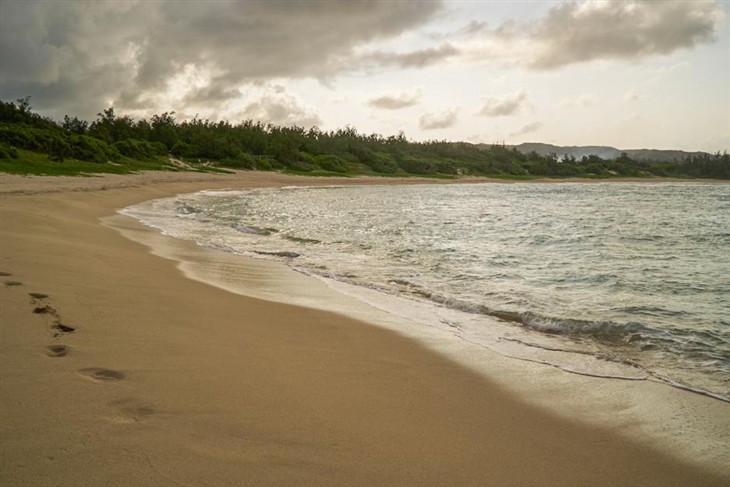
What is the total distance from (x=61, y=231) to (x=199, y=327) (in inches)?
277

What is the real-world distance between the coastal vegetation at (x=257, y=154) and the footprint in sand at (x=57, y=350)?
957 inches

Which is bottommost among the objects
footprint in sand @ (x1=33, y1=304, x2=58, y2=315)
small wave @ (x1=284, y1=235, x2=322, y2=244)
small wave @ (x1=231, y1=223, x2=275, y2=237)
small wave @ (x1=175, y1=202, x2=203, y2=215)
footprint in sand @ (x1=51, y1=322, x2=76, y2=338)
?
small wave @ (x1=284, y1=235, x2=322, y2=244)

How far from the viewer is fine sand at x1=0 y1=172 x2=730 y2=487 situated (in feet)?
8.03

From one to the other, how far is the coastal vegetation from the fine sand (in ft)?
79.2

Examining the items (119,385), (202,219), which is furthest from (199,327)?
(202,219)

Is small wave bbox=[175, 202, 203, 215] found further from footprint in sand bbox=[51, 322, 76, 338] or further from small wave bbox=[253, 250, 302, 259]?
footprint in sand bbox=[51, 322, 76, 338]

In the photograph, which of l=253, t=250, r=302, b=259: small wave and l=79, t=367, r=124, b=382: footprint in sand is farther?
l=253, t=250, r=302, b=259: small wave

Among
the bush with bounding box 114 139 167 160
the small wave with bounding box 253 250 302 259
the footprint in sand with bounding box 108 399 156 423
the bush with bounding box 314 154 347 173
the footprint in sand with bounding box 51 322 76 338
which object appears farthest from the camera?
the bush with bounding box 314 154 347 173

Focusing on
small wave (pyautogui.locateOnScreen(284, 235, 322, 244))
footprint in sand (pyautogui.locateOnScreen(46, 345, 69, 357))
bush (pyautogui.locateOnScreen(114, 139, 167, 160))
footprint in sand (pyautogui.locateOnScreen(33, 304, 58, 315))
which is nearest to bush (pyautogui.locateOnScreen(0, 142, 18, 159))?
bush (pyautogui.locateOnScreen(114, 139, 167, 160))

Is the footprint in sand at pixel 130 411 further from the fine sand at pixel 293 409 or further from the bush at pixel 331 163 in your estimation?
the bush at pixel 331 163

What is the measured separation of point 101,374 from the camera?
3303 mm

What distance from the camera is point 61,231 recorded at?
1013 cm

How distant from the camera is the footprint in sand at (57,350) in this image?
3.55 metres

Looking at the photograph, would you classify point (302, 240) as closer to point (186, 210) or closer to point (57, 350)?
point (186, 210)
